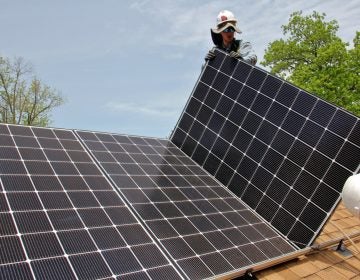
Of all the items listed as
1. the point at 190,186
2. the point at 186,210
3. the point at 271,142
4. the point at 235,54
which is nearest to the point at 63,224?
the point at 186,210

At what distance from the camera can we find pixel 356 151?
8188 millimetres

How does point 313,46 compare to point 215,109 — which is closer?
point 215,109

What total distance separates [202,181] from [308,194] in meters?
2.71

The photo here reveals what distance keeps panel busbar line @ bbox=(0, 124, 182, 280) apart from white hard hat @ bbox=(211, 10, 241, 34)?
598 cm

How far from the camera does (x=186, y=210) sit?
812 cm

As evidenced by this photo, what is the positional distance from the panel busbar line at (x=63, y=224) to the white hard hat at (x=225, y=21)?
5.98 m

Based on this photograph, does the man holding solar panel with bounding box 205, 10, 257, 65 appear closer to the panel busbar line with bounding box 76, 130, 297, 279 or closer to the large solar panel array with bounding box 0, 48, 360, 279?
the large solar panel array with bounding box 0, 48, 360, 279

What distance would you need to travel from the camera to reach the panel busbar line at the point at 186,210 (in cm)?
680

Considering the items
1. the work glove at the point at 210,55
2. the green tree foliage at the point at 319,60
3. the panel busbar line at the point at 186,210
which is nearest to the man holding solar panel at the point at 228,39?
the work glove at the point at 210,55

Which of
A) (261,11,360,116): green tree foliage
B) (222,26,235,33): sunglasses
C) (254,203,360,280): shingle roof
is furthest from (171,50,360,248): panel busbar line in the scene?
(261,11,360,116): green tree foliage

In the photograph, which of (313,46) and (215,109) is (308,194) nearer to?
(215,109)

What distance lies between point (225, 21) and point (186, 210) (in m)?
6.23

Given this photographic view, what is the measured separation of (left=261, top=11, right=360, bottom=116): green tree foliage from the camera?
31.0 m

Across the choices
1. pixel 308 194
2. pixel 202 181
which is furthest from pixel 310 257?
pixel 202 181
